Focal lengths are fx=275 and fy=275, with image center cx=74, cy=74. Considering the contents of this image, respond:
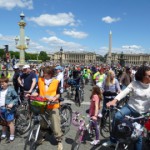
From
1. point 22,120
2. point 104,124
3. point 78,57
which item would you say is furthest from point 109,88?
point 78,57

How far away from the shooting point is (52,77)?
18.9 feet

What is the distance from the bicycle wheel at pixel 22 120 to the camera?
22.5 feet

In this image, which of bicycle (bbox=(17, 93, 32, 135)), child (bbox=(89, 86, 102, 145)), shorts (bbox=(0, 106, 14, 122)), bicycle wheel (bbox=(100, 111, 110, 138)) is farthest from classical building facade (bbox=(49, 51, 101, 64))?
shorts (bbox=(0, 106, 14, 122))

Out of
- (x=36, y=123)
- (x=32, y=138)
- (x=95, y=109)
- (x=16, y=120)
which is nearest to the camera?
(x=32, y=138)

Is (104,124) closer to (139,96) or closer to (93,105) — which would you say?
(93,105)

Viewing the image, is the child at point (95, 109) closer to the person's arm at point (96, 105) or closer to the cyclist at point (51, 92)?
the person's arm at point (96, 105)

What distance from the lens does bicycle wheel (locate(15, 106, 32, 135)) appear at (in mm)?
6852

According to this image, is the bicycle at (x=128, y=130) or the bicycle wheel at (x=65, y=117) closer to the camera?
the bicycle at (x=128, y=130)

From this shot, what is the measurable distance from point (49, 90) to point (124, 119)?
183cm

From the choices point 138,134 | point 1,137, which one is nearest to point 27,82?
point 1,137

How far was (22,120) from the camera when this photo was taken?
7023 mm

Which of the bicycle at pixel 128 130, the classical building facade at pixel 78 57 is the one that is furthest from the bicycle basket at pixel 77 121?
the classical building facade at pixel 78 57

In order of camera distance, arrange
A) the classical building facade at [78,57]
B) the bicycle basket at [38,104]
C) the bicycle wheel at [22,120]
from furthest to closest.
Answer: the classical building facade at [78,57] < the bicycle wheel at [22,120] < the bicycle basket at [38,104]

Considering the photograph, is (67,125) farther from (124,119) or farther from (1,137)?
(124,119)
